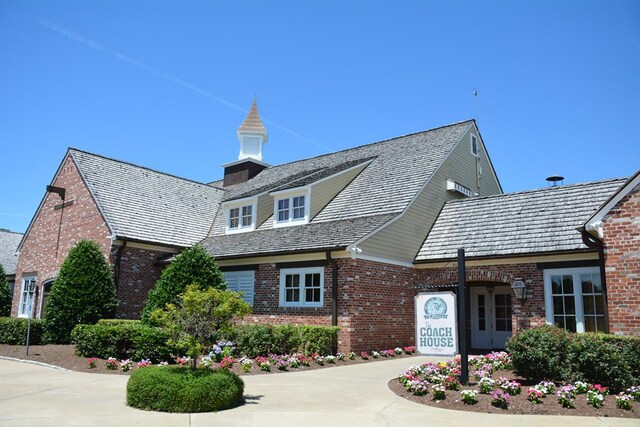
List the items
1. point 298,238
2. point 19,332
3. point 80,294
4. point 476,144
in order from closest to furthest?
point 80,294 < point 19,332 < point 298,238 < point 476,144

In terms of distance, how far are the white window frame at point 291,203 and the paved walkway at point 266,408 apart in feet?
30.0

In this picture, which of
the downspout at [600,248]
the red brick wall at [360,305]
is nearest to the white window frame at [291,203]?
the red brick wall at [360,305]

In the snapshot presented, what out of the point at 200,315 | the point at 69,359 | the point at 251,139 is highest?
the point at 251,139

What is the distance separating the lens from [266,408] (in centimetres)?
851

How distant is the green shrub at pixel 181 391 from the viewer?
8.21 metres

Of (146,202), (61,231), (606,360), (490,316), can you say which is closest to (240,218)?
(146,202)

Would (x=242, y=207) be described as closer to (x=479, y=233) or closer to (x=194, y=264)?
(x=194, y=264)

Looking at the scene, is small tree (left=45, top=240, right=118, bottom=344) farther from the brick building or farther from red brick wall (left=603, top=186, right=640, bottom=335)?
red brick wall (left=603, top=186, right=640, bottom=335)

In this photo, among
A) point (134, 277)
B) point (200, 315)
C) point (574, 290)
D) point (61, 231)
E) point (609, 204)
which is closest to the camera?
point (200, 315)

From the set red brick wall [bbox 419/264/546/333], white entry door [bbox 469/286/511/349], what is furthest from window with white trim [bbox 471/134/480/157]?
red brick wall [bbox 419/264/546/333]

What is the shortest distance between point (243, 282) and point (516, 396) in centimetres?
1177

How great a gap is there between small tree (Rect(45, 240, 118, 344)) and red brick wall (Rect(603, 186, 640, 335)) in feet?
50.9

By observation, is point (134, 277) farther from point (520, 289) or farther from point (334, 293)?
point (520, 289)

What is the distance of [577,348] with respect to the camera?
10125mm
